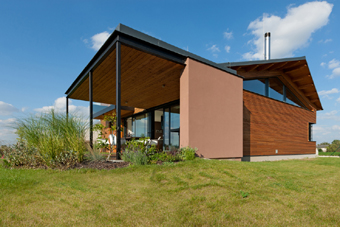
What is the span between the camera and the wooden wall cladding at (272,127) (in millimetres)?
9509

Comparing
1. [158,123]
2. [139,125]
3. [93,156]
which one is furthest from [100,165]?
[139,125]

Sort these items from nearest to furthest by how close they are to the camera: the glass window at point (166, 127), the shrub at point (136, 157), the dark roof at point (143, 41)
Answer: the shrub at point (136, 157) → the dark roof at point (143, 41) → the glass window at point (166, 127)

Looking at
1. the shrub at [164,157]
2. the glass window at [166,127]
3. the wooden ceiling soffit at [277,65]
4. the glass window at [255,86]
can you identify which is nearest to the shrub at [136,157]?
the shrub at [164,157]

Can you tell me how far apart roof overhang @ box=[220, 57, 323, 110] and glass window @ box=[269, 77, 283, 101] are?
1.03 ft

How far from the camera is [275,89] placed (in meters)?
12.0

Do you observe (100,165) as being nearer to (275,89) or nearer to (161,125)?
(161,125)

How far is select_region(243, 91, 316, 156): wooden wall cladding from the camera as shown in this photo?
9509 mm

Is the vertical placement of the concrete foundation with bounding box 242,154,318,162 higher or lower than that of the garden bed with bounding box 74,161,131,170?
lower

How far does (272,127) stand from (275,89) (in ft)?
8.30

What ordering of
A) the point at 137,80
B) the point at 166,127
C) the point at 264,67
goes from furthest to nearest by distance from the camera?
1. the point at 166,127
2. the point at 264,67
3. the point at 137,80

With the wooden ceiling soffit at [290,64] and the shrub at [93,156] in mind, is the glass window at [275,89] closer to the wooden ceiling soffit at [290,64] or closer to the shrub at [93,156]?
the wooden ceiling soffit at [290,64]

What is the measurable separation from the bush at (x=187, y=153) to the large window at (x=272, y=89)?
19.7 feet

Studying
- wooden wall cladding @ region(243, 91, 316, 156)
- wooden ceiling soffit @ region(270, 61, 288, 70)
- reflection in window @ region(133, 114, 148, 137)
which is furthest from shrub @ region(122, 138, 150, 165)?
wooden ceiling soffit @ region(270, 61, 288, 70)

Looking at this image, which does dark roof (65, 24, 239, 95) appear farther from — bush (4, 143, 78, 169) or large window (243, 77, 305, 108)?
large window (243, 77, 305, 108)
